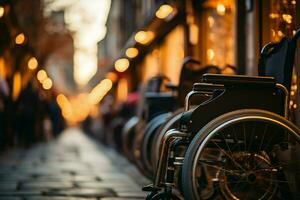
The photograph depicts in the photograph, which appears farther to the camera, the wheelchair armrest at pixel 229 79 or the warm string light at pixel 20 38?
the warm string light at pixel 20 38

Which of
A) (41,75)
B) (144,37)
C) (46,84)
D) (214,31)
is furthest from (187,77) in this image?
(46,84)

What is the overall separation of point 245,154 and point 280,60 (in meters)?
0.80

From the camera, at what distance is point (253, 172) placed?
433 cm

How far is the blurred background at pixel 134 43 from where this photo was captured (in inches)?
328

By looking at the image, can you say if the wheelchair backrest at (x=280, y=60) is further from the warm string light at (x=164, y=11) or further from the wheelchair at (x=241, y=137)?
the warm string light at (x=164, y=11)

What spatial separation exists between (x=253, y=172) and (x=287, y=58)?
86 centimetres

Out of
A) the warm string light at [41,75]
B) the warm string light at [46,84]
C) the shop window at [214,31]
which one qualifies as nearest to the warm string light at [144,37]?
the shop window at [214,31]

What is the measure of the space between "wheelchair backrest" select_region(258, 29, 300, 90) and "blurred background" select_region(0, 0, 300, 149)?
858mm

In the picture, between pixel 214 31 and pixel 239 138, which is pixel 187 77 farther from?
pixel 214 31

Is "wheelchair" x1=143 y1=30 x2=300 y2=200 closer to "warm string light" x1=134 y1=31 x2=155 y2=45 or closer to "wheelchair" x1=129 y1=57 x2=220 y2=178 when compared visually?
"wheelchair" x1=129 y1=57 x2=220 y2=178

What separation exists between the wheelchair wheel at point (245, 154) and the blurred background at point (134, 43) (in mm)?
1633

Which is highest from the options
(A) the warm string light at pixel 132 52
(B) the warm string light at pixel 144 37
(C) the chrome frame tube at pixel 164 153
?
(B) the warm string light at pixel 144 37

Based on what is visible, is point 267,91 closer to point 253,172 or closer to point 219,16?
point 253,172

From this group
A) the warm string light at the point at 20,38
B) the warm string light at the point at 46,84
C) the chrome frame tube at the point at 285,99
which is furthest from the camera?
the warm string light at the point at 46,84
